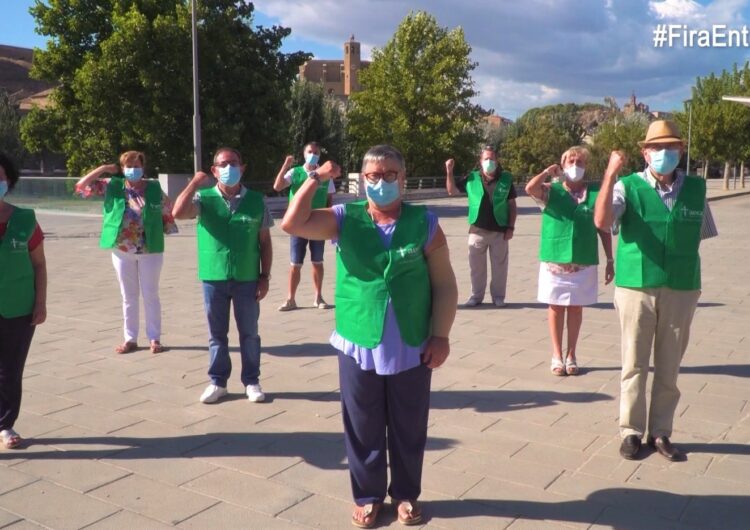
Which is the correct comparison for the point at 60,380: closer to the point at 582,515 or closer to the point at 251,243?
the point at 251,243

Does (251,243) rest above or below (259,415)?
above

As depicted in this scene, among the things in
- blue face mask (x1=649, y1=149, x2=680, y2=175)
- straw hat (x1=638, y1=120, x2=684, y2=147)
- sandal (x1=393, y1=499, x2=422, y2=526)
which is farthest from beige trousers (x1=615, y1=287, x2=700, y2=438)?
sandal (x1=393, y1=499, x2=422, y2=526)

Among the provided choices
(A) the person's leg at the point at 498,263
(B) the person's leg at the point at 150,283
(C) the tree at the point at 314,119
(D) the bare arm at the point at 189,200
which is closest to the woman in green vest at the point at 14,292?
(D) the bare arm at the point at 189,200

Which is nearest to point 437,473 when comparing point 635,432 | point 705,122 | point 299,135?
point 635,432

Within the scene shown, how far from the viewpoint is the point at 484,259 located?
9273 millimetres

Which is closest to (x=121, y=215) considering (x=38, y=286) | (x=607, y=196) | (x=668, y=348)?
(x=38, y=286)

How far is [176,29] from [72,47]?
463cm

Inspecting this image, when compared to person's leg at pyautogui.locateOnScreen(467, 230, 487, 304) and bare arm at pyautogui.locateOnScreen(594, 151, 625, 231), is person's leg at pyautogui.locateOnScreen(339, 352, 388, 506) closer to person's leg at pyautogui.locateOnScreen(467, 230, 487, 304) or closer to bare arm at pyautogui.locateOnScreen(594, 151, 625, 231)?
bare arm at pyautogui.locateOnScreen(594, 151, 625, 231)

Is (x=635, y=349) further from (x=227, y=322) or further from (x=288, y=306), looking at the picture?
(x=288, y=306)

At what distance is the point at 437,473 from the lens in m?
4.21

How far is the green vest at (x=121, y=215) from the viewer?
6602mm

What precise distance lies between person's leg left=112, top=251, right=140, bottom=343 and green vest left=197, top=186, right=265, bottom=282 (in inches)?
66.3

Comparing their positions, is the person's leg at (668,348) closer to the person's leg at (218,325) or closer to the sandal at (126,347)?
the person's leg at (218,325)

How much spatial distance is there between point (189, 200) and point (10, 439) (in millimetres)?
1950
